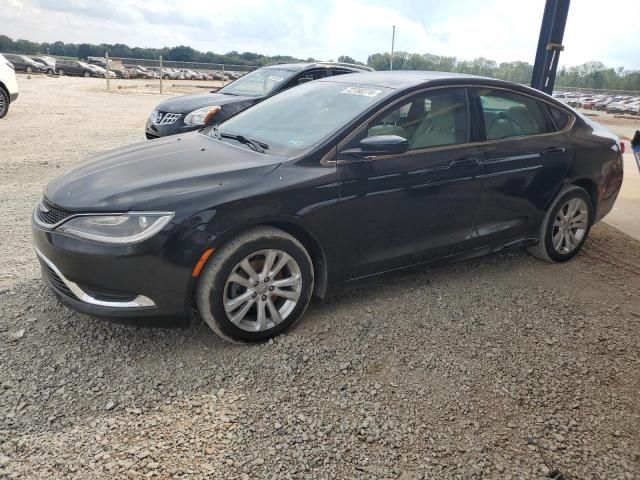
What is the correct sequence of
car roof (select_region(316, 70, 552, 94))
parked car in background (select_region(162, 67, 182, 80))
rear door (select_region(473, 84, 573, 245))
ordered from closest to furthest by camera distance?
car roof (select_region(316, 70, 552, 94)), rear door (select_region(473, 84, 573, 245)), parked car in background (select_region(162, 67, 182, 80))

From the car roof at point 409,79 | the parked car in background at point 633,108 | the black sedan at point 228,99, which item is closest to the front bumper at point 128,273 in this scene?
the car roof at point 409,79

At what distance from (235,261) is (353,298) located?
1179 mm

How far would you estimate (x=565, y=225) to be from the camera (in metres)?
4.63

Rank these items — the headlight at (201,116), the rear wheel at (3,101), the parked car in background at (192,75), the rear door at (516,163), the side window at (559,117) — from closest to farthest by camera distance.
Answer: the rear door at (516,163) → the side window at (559,117) → the headlight at (201,116) → the rear wheel at (3,101) → the parked car in background at (192,75)

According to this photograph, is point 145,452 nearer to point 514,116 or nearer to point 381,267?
point 381,267

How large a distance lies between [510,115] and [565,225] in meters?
1.15

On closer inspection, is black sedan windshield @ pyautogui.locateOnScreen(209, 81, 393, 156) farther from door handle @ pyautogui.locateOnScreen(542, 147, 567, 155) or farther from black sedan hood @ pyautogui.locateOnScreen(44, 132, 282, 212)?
door handle @ pyautogui.locateOnScreen(542, 147, 567, 155)

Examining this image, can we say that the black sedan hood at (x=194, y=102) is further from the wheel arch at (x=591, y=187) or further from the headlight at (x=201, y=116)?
the wheel arch at (x=591, y=187)

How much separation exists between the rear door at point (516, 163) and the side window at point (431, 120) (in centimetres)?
19

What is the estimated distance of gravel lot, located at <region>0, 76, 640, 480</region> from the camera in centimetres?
235

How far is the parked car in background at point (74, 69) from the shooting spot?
46156mm

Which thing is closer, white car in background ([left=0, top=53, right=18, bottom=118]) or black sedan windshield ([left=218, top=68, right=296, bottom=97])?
black sedan windshield ([left=218, top=68, right=296, bottom=97])

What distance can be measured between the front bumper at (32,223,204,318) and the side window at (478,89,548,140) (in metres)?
2.50

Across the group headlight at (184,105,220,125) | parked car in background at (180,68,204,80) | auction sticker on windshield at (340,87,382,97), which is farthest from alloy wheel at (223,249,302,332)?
parked car in background at (180,68,204,80)
